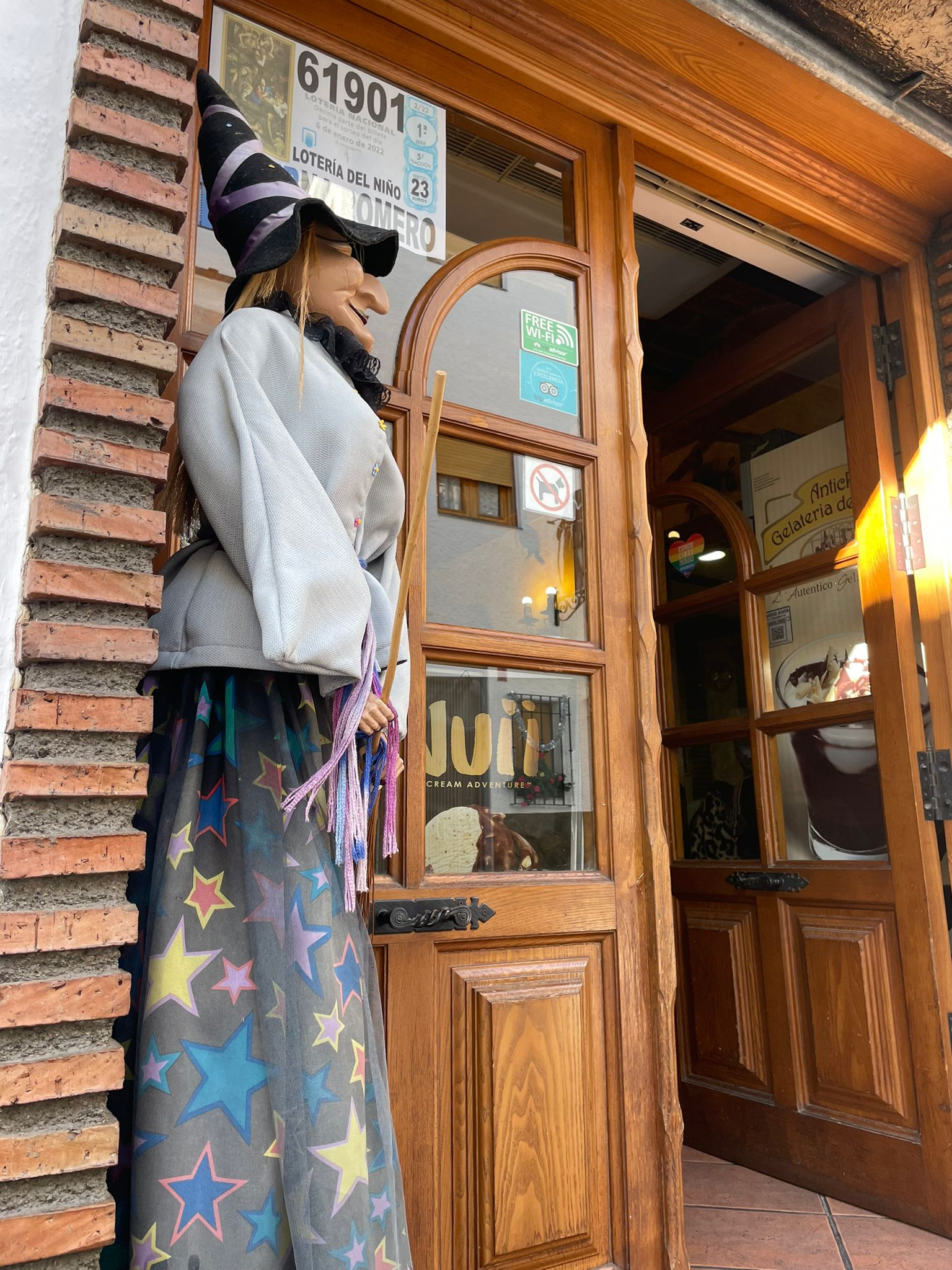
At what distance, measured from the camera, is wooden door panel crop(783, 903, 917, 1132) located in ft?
8.11

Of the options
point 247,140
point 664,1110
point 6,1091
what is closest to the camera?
point 6,1091

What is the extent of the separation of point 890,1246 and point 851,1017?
523 millimetres

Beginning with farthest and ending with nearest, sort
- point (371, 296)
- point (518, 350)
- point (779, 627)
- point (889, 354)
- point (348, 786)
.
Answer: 1. point (779, 627)
2. point (889, 354)
3. point (518, 350)
4. point (371, 296)
5. point (348, 786)

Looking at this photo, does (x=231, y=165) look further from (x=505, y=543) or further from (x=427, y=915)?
(x=427, y=915)

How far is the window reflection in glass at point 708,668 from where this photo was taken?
10.3 ft

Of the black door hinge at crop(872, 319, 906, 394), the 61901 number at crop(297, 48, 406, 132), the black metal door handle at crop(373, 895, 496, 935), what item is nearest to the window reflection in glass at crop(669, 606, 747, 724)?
the black door hinge at crop(872, 319, 906, 394)

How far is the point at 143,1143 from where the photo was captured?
3.34ft

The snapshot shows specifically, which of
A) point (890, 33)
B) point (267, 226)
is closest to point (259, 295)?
point (267, 226)

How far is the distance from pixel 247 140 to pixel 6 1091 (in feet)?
3.94

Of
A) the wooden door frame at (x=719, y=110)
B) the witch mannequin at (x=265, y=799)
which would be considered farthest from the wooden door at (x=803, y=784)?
the witch mannequin at (x=265, y=799)

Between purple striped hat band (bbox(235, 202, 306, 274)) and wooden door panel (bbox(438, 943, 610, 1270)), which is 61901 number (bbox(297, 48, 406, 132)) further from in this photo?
wooden door panel (bbox(438, 943, 610, 1270))

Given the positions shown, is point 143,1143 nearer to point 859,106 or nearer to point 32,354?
point 32,354

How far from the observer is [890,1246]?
2.24 metres

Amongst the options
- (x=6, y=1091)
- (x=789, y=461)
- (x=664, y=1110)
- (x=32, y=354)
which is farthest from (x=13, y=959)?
(x=789, y=461)
